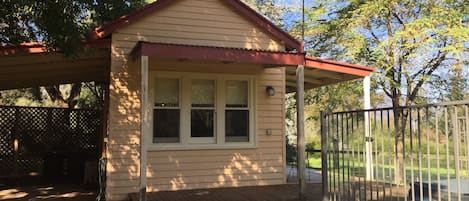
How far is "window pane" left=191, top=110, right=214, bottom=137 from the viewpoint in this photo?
706cm

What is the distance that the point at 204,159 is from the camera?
277 inches

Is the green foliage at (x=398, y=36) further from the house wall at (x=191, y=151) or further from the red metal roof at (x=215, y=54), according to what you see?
the red metal roof at (x=215, y=54)

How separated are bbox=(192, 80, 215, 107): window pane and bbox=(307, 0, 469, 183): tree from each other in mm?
4721

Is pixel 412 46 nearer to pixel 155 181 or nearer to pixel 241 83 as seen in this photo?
pixel 241 83

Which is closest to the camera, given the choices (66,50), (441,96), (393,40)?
(66,50)

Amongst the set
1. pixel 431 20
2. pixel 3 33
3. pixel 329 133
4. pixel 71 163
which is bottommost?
pixel 71 163

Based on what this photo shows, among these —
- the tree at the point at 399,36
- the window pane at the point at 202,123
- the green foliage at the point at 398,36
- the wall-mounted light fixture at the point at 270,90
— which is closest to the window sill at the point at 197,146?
the window pane at the point at 202,123

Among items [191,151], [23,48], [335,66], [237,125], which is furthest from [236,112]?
[23,48]

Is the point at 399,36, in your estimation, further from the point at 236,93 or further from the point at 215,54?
the point at 215,54

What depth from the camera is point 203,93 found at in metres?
7.19

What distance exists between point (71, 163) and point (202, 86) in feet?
15.3

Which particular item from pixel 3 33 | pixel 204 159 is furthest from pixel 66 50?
pixel 204 159

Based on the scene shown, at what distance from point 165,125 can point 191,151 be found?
2.19 ft

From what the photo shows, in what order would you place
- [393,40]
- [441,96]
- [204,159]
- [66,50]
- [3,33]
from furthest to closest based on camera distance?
[441,96], [393,40], [204,159], [3,33], [66,50]
